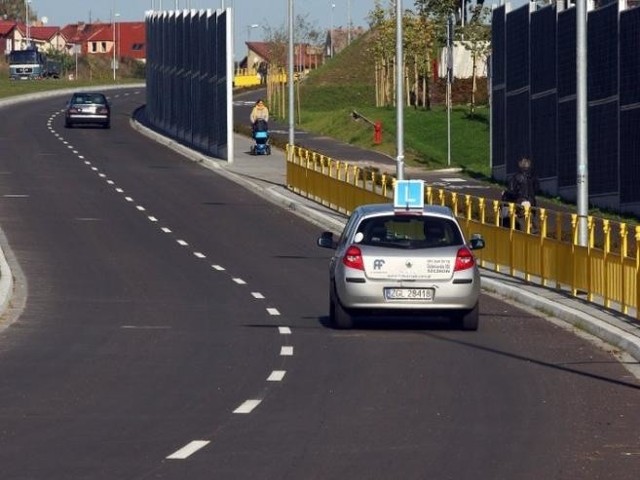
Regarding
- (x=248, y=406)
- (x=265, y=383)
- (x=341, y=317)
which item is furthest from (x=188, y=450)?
(x=341, y=317)

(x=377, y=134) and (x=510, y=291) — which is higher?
(x=377, y=134)

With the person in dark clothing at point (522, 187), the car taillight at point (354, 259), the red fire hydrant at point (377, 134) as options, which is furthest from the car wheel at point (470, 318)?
the red fire hydrant at point (377, 134)

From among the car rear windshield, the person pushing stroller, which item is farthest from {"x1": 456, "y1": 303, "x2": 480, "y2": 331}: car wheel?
the car rear windshield

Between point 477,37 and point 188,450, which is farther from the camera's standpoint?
point 477,37

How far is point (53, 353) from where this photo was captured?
1823 centimetres

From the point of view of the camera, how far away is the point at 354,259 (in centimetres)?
2036

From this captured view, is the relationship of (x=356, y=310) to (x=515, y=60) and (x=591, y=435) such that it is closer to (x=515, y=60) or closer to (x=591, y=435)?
(x=591, y=435)

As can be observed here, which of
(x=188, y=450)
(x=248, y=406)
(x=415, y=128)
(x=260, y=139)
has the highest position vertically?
(x=415, y=128)

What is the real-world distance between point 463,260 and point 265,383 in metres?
5.26

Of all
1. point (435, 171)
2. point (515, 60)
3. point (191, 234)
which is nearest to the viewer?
point (191, 234)

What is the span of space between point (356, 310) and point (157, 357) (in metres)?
3.36

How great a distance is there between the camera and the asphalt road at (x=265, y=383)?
37.8ft

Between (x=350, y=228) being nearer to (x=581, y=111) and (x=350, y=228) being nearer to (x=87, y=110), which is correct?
(x=581, y=111)

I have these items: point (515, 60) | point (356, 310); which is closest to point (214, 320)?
point (356, 310)
